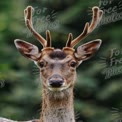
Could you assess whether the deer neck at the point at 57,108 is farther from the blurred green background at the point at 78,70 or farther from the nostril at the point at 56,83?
the blurred green background at the point at 78,70

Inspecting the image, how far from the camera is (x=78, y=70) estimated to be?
16.8 m

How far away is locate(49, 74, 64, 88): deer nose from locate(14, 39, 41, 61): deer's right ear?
453 millimetres

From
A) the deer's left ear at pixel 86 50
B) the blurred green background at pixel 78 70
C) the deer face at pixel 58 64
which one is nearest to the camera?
the deer face at pixel 58 64

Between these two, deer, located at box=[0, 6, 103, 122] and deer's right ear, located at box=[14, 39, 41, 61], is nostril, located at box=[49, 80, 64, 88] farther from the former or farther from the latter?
deer's right ear, located at box=[14, 39, 41, 61]

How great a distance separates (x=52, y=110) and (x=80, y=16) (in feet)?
18.9

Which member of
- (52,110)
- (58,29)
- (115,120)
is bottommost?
(52,110)

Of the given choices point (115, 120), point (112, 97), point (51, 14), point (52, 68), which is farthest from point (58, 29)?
point (52, 68)

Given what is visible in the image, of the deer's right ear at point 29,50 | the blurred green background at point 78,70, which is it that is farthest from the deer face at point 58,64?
the blurred green background at point 78,70

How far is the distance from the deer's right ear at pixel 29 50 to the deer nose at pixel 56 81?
0.45 meters

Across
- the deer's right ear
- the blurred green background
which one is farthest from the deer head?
the blurred green background

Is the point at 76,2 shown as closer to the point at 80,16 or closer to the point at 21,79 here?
the point at 80,16

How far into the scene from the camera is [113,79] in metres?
16.7

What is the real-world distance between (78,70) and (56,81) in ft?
17.1

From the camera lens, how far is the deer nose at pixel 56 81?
11.6 metres
